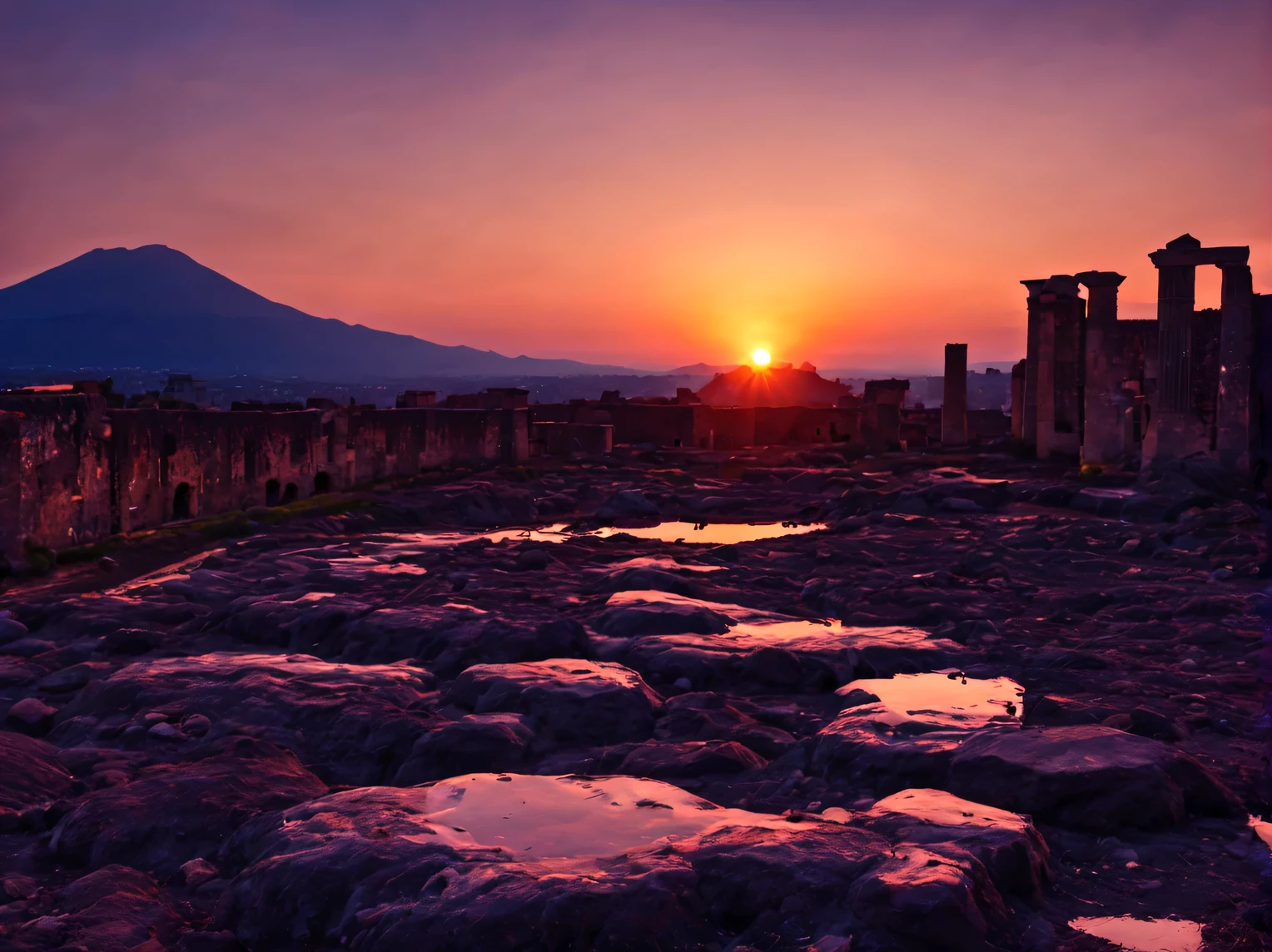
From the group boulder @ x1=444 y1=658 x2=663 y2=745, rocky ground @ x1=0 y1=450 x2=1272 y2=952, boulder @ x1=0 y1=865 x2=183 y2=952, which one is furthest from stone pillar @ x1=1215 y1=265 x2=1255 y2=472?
boulder @ x1=0 y1=865 x2=183 y2=952

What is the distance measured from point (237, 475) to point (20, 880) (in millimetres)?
14758

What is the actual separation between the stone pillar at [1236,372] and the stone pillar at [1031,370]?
22.9ft

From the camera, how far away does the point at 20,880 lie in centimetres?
459

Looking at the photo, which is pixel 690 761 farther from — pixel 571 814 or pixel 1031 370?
pixel 1031 370

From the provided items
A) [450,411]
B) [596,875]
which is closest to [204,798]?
[596,875]

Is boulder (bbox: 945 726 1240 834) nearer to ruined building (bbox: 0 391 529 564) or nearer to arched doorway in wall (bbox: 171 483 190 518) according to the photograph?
ruined building (bbox: 0 391 529 564)

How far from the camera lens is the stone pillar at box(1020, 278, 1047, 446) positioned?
27.2m

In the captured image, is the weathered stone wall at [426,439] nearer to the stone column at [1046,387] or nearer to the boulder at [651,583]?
the boulder at [651,583]

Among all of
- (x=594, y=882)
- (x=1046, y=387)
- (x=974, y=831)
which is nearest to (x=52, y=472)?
(x=594, y=882)

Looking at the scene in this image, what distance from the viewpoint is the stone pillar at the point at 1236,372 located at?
19.7m

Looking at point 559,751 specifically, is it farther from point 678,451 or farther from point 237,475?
point 678,451

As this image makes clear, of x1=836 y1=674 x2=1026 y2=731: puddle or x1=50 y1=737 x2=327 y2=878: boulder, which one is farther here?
x1=836 y1=674 x2=1026 y2=731: puddle

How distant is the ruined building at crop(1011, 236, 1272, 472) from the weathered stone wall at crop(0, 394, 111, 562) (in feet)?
60.0

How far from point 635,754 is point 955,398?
2965 cm
